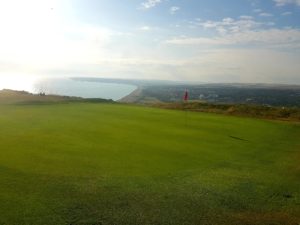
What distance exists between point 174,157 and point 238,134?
9.38 meters

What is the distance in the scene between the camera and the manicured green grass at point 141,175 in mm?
10742

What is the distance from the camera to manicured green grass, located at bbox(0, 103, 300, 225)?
10.7m

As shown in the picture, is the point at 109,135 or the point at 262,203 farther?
the point at 109,135

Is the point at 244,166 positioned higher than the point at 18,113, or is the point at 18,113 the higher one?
the point at 18,113

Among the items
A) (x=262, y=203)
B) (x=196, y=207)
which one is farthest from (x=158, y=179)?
(x=262, y=203)

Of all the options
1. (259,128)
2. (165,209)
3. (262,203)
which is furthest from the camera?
(259,128)

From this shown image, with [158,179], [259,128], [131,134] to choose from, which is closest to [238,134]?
[259,128]

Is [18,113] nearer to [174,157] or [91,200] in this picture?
[174,157]

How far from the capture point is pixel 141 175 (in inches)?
552

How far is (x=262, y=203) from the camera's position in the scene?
12.4 metres

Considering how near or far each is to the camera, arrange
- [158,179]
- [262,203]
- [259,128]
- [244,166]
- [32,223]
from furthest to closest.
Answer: [259,128]
[244,166]
[158,179]
[262,203]
[32,223]

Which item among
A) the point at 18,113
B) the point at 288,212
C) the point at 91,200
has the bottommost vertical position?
the point at 288,212

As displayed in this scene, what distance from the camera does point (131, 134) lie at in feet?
73.2

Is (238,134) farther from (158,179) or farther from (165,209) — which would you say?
(165,209)
